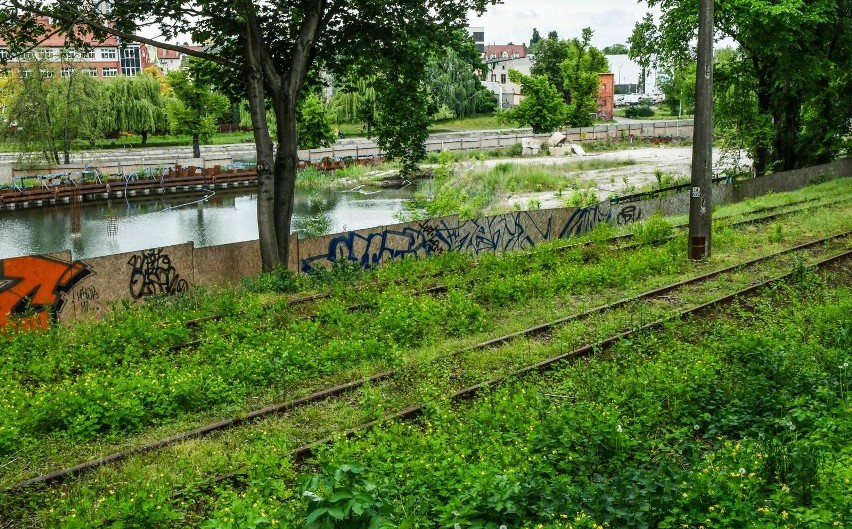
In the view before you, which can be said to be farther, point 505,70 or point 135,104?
point 505,70

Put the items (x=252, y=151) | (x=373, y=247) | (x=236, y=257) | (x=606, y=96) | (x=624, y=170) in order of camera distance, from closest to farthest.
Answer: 1. (x=236, y=257)
2. (x=373, y=247)
3. (x=624, y=170)
4. (x=252, y=151)
5. (x=606, y=96)

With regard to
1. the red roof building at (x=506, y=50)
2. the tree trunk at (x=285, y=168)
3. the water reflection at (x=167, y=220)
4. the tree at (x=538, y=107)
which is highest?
the red roof building at (x=506, y=50)

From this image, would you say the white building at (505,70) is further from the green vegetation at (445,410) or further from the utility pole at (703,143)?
the green vegetation at (445,410)

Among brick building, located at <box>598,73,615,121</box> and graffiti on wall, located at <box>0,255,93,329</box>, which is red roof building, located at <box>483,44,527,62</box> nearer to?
brick building, located at <box>598,73,615,121</box>

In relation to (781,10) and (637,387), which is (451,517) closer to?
(637,387)

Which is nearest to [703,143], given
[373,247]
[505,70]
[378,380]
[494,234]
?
[494,234]

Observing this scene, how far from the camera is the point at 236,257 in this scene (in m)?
20.1

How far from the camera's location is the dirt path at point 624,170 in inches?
1728

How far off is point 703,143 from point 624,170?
3880 centimetres

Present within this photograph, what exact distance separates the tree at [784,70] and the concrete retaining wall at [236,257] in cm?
572

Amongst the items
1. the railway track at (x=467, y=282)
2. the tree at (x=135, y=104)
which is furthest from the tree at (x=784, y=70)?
the tree at (x=135, y=104)

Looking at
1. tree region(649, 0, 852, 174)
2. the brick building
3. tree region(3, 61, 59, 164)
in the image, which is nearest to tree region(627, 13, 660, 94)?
tree region(649, 0, 852, 174)

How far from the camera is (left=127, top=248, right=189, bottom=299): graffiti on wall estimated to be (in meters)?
17.4

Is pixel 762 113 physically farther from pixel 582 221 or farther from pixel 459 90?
pixel 459 90
